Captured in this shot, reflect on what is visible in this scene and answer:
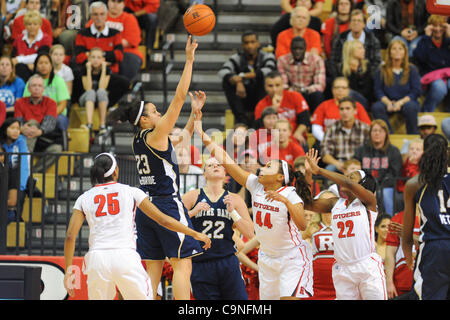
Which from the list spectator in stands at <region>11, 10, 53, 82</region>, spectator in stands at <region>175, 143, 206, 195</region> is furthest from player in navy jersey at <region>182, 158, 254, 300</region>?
spectator in stands at <region>11, 10, 53, 82</region>

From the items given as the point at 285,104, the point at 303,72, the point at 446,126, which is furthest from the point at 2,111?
the point at 446,126

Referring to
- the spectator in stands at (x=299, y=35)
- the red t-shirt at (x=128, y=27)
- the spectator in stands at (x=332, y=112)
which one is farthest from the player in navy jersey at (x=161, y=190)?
the red t-shirt at (x=128, y=27)

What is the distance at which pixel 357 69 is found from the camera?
13.9 metres

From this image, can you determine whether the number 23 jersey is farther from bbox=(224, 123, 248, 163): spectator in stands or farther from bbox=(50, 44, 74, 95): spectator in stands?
bbox=(50, 44, 74, 95): spectator in stands

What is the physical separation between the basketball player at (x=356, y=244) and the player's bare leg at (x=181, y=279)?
5.41ft

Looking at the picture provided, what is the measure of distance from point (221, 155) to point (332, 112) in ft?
15.1

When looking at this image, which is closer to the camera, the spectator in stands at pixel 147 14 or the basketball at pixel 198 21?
the basketball at pixel 198 21

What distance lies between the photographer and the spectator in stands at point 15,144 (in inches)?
450

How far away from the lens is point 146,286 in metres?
7.84

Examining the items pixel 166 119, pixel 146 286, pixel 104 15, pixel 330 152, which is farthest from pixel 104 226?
pixel 104 15

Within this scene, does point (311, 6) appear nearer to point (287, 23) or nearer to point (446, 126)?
point (287, 23)

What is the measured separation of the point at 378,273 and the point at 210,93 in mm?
6898

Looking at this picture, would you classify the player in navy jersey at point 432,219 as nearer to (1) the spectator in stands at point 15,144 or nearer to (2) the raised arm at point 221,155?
(2) the raised arm at point 221,155
